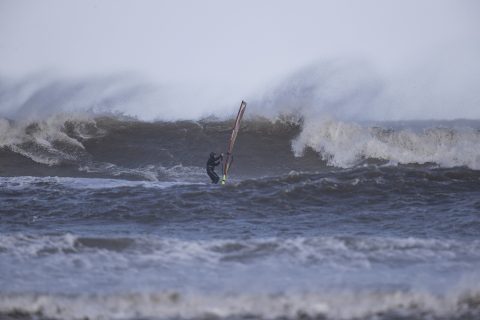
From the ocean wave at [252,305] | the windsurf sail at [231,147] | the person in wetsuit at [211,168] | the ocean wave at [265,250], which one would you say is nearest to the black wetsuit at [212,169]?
the person in wetsuit at [211,168]

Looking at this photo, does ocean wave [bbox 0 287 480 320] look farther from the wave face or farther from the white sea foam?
the white sea foam

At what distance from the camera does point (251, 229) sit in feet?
31.3

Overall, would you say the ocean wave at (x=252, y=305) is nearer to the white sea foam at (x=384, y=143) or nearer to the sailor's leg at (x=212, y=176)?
the sailor's leg at (x=212, y=176)

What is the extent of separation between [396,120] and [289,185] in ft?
34.0

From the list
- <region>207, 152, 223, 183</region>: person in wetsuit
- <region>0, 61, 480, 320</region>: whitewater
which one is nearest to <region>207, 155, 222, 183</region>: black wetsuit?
<region>207, 152, 223, 183</region>: person in wetsuit

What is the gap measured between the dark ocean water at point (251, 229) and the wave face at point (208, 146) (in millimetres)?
63

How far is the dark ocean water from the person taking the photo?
633cm

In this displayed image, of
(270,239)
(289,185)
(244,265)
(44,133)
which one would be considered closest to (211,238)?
(270,239)

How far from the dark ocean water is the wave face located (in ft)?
0.21

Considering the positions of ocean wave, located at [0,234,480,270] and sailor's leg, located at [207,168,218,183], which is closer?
ocean wave, located at [0,234,480,270]

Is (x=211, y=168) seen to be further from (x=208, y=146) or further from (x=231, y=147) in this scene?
(x=208, y=146)

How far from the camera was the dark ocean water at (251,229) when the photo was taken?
20.8ft

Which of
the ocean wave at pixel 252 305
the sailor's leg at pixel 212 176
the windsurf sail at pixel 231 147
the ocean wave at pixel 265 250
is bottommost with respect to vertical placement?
the ocean wave at pixel 252 305

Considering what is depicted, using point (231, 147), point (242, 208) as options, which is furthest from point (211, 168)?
point (242, 208)
